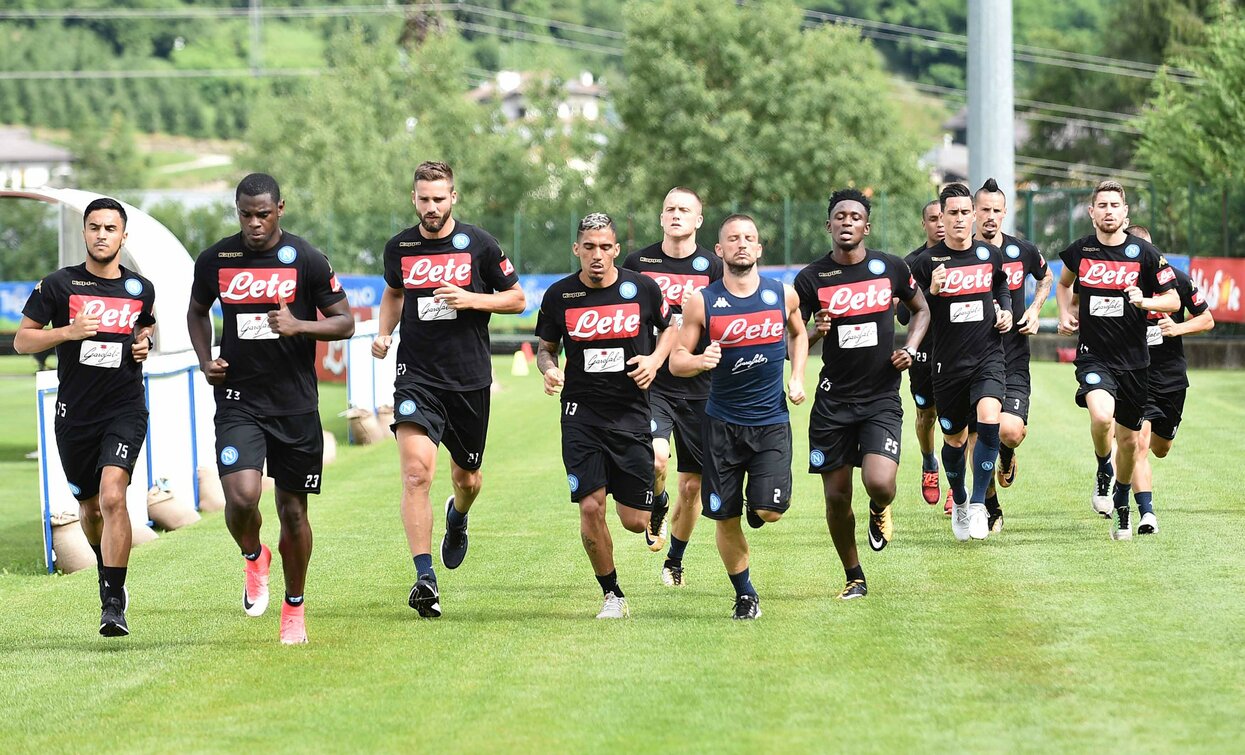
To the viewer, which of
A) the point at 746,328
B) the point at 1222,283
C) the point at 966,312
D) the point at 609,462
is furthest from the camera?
the point at 1222,283

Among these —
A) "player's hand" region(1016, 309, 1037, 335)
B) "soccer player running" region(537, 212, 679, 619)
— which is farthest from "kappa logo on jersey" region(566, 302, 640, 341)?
"player's hand" region(1016, 309, 1037, 335)

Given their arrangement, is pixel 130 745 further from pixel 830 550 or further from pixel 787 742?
pixel 830 550

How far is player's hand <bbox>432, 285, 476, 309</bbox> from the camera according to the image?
915cm

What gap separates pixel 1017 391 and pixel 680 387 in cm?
284

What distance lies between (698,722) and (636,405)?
8.88ft

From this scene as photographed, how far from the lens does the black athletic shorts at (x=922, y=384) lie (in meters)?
12.5

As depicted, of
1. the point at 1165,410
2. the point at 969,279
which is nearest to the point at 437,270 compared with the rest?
the point at 969,279

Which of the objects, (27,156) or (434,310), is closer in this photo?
(434,310)

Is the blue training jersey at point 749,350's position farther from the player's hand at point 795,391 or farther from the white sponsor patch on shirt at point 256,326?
the white sponsor patch on shirt at point 256,326

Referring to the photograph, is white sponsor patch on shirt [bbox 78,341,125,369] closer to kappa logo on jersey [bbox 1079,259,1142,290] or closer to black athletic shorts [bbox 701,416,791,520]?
black athletic shorts [bbox 701,416,791,520]

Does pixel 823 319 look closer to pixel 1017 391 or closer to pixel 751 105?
pixel 1017 391

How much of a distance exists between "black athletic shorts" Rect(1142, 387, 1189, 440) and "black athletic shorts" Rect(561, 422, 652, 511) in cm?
439

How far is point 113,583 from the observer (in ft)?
29.1

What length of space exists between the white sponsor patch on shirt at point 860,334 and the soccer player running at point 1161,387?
9.53 ft
